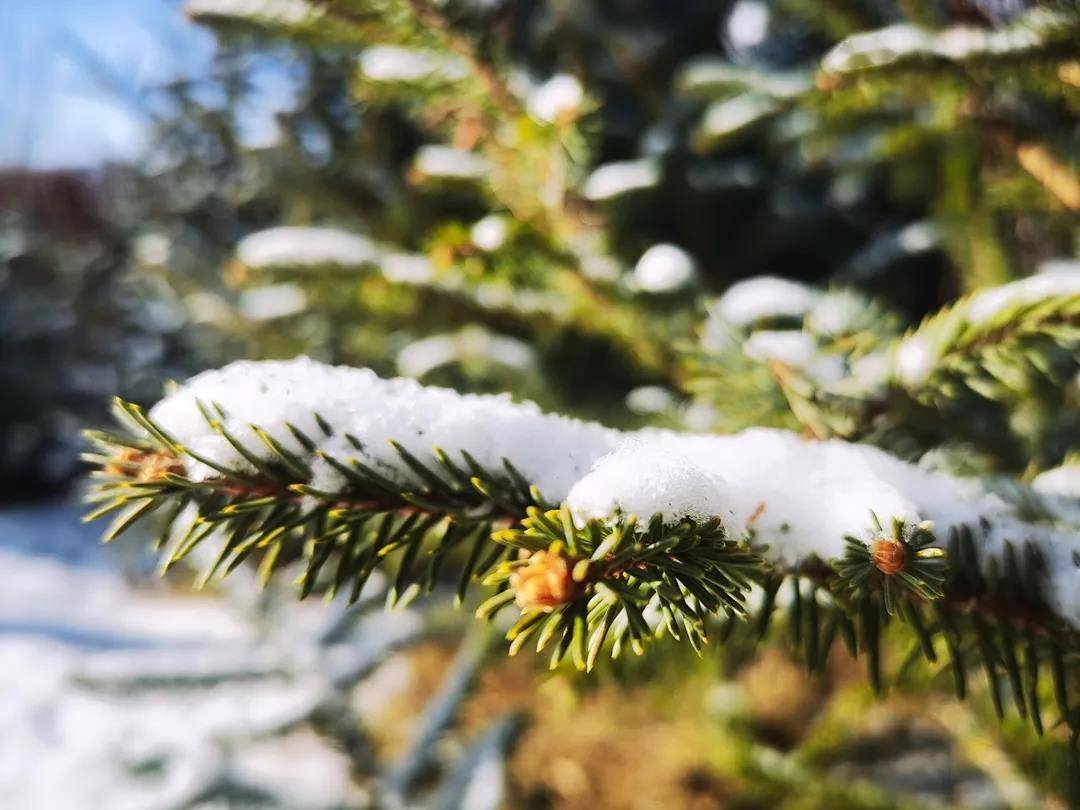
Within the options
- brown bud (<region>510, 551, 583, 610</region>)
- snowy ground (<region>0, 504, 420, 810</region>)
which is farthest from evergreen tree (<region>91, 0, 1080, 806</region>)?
snowy ground (<region>0, 504, 420, 810</region>)

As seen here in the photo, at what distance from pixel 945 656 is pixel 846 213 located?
46.9 inches

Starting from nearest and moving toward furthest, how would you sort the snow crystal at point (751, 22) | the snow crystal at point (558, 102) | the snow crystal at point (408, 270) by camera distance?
the snow crystal at point (558, 102)
the snow crystal at point (408, 270)
the snow crystal at point (751, 22)

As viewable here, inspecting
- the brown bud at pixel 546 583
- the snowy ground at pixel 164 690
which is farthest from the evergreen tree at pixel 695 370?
the snowy ground at pixel 164 690

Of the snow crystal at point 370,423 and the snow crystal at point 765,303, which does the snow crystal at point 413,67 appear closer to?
the snow crystal at point 765,303

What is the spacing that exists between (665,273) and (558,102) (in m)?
0.18

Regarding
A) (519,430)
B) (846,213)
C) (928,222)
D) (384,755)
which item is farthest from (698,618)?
(384,755)

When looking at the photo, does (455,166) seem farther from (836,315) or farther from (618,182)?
(836,315)

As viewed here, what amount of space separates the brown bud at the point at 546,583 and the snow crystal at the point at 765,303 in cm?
48

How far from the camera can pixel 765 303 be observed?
2.34ft

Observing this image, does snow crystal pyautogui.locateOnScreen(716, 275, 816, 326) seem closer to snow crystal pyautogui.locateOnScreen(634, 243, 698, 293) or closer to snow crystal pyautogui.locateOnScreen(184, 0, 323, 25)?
snow crystal pyautogui.locateOnScreen(634, 243, 698, 293)

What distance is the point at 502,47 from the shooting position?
689 millimetres

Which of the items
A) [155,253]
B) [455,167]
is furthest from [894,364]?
[155,253]

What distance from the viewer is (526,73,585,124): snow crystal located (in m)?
0.62

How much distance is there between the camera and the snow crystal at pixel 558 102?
0.62 m
